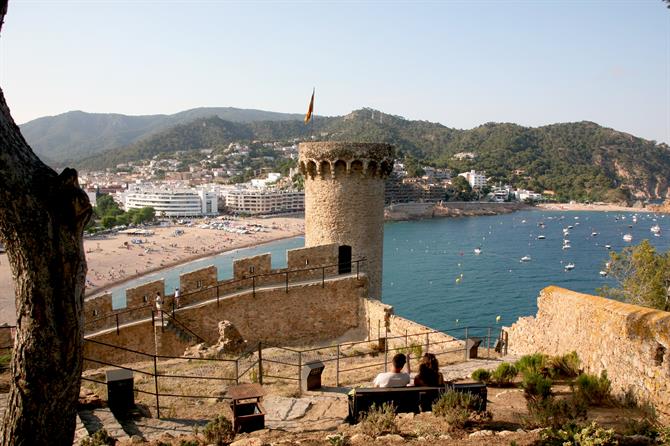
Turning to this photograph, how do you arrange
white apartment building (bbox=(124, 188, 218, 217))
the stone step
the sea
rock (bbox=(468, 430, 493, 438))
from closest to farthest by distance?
1. rock (bbox=(468, 430, 493, 438))
2. the stone step
3. the sea
4. white apartment building (bbox=(124, 188, 218, 217))

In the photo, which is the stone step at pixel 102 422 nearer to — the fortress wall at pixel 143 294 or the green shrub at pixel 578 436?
the green shrub at pixel 578 436

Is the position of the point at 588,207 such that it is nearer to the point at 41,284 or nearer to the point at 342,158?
the point at 342,158

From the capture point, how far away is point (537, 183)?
537ft

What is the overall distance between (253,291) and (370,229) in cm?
366

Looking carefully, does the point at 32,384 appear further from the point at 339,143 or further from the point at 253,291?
the point at 339,143

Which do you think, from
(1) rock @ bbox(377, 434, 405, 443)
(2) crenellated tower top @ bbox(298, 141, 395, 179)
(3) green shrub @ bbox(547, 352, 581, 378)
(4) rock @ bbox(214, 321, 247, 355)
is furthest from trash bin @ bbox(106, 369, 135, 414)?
(2) crenellated tower top @ bbox(298, 141, 395, 179)

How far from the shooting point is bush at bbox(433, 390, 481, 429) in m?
5.49

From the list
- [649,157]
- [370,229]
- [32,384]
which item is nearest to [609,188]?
[649,157]

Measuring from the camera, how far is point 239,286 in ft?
44.0

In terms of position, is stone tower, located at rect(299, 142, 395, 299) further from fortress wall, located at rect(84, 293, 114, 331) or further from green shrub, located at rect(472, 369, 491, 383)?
green shrub, located at rect(472, 369, 491, 383)

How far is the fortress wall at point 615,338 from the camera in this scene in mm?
5895

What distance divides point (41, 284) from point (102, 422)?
2.83 m

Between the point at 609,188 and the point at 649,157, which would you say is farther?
the point at 649,157

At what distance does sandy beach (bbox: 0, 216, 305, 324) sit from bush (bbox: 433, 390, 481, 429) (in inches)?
1650
